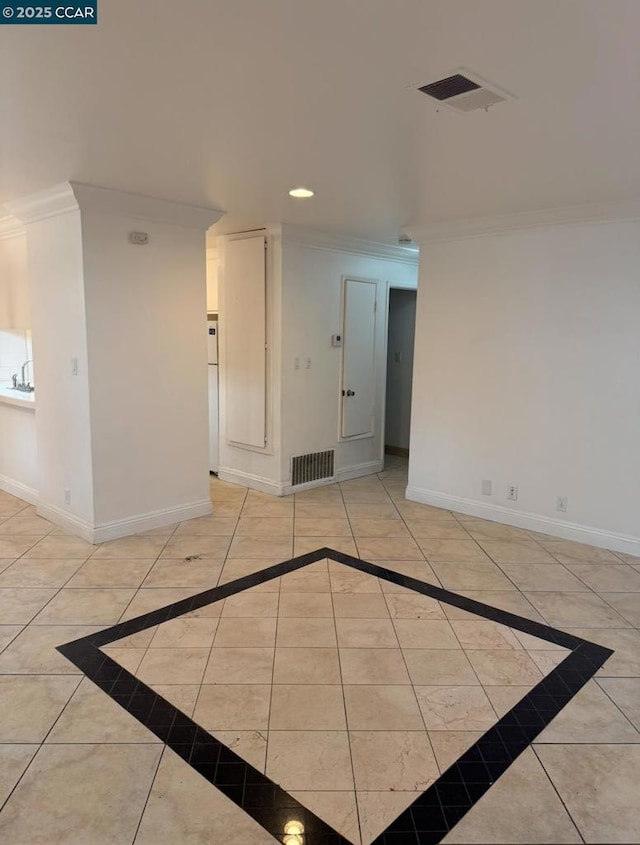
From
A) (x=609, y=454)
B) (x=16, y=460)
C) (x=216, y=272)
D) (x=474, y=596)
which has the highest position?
(x=216, y=272)

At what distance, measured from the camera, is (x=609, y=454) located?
399 centimetres

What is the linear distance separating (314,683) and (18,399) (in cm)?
352

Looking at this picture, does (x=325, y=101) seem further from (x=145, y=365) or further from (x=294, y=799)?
(x=294, y=799)

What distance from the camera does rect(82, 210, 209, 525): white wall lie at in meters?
3.80

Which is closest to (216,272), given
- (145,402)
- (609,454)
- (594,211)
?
(145,402)

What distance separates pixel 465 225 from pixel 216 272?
2.61 meters

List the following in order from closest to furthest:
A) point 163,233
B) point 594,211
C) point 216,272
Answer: point 594,211 → point 163,233 → point 216,272

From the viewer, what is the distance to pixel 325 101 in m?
2.23

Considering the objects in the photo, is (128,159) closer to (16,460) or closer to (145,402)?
(145,402)

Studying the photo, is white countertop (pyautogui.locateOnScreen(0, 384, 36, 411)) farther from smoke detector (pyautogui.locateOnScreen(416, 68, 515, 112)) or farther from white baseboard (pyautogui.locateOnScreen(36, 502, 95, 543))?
smoke detector (pyautogui.locateOnScreen(416, 68, 515, 112))

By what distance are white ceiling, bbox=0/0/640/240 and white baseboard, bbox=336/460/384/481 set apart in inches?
115

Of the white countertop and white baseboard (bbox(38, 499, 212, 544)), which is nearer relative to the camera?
white baseboard (bbox(38, 499, 212, 544))

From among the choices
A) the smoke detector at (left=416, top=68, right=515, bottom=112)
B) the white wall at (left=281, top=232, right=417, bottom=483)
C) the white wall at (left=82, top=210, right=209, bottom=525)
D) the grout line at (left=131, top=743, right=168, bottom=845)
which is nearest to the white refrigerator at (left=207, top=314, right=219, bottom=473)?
the white wall at (left=281, top=232, right=417, bottom=483)

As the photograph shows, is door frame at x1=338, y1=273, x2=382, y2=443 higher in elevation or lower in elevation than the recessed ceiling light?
lower
